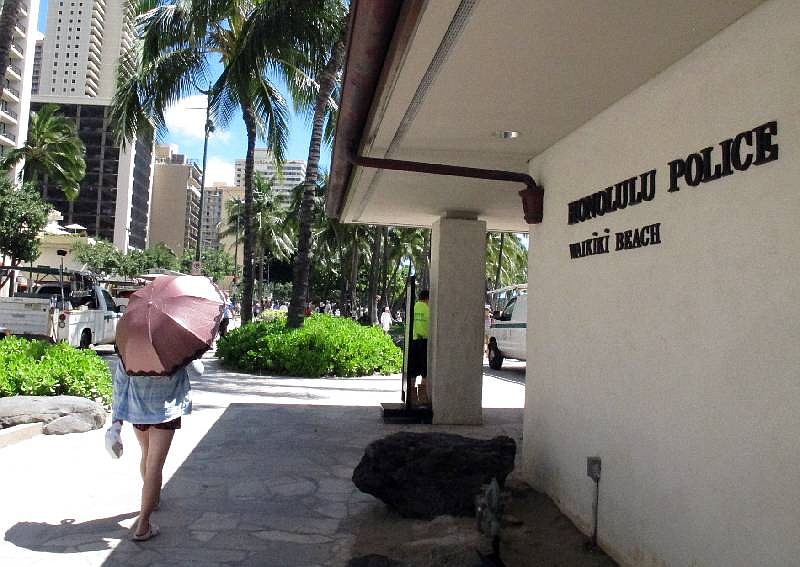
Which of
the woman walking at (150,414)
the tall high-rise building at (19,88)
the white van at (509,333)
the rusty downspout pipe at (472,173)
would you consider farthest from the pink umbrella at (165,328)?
the tall high-rise building at (19,88)

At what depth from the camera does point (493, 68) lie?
13.6 feet

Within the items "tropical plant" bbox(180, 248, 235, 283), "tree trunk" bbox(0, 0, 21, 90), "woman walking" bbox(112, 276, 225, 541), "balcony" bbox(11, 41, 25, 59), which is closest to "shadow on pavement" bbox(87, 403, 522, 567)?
"woman walking" bbox(112, 276, 225, 541)

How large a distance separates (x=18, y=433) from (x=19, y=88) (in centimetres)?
7389

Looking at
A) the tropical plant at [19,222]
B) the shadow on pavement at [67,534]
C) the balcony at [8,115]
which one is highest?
the balcony at [8,115]

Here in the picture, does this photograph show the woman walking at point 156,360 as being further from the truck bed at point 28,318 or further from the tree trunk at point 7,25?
the truck bed at point 28,318

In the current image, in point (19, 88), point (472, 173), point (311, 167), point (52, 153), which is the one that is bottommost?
point (472, 173)

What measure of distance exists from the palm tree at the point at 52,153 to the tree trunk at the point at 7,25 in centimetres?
3356

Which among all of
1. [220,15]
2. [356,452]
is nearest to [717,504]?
[356,452]

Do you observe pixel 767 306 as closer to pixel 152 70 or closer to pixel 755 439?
pixel 755 439

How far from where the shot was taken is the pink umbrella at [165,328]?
4.65 metres

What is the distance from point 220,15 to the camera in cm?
1631

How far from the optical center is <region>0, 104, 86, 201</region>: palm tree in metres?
40.7

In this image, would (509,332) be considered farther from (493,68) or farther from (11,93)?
(11,93)

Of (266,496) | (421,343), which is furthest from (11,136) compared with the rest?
(266,496)
